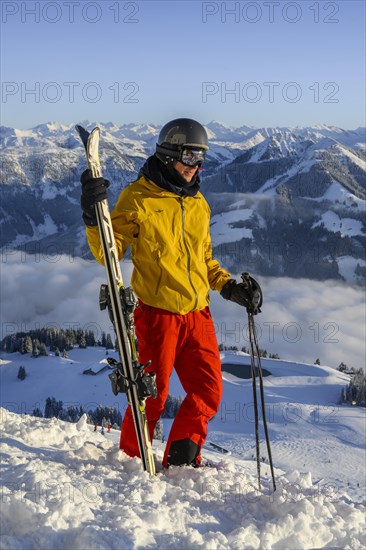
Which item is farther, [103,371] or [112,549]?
[103,371]

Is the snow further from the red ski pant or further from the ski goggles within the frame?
the ski goggles

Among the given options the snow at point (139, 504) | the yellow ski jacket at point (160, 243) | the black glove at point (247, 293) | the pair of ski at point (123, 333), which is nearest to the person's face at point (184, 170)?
the yellow ski jacket at point (160, 243)

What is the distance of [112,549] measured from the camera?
3.42m

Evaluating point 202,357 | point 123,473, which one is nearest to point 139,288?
point 202,357

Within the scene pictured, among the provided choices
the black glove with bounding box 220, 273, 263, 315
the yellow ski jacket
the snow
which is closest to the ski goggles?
the yellow ski jacket

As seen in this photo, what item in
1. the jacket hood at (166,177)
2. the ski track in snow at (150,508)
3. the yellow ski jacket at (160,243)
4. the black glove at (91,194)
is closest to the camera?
the ski track in snow at (150,508)

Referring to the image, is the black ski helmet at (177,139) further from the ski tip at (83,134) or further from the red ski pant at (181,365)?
the red ski pant at (181,365)

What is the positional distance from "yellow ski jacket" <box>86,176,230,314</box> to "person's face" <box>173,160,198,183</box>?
19 centimetres

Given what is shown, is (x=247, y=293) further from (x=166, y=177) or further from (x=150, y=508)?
(x=150, y=508)

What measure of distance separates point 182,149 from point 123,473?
115 inches

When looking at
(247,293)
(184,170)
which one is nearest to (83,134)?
(184,170)

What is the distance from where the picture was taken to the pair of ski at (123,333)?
5.01 m

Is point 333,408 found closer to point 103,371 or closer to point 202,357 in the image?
point 103,371

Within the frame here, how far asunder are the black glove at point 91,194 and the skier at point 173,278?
24 centimetres
